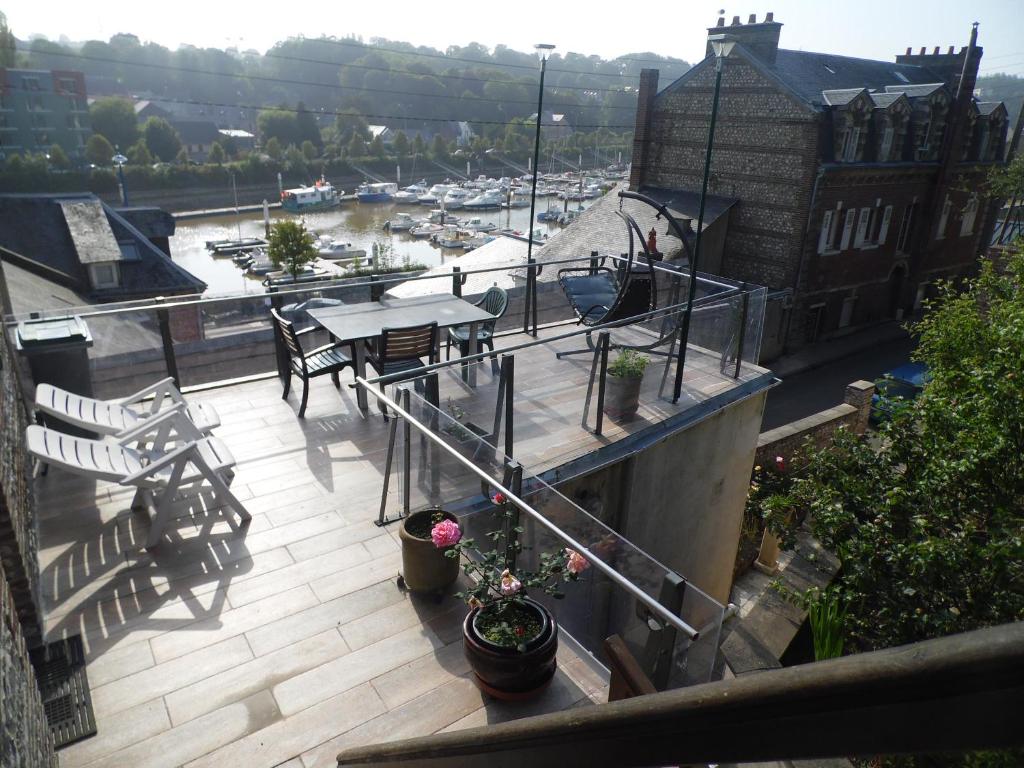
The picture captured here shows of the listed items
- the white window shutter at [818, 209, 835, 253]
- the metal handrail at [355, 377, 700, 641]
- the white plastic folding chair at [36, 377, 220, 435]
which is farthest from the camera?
the white window shutter at [818, 209, 835, 253]

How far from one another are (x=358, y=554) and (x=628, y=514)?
334cm

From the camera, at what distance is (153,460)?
16.9ft

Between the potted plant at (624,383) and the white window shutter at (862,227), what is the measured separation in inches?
838

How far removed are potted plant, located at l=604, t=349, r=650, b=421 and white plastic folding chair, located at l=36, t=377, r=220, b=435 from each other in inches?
140

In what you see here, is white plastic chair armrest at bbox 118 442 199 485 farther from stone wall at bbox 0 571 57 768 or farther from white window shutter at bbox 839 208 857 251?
white window shutter at bbox 839 208 857 251

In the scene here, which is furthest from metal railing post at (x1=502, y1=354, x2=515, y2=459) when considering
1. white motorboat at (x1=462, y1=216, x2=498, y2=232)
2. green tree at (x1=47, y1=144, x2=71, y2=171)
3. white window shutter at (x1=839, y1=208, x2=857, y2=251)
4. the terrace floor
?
green tree at (x1=47, y1=144, x2=71, y2=171)

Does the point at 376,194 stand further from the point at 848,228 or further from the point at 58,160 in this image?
the point at 848,228

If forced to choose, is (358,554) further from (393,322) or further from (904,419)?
(904,419)

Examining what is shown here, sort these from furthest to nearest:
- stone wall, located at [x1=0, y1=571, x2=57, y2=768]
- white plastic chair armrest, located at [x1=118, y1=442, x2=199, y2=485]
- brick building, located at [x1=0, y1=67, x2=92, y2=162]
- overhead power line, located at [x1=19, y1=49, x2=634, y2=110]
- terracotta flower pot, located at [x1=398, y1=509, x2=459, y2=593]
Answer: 1. overhead power line, located at [x1=19, y1=49, x2=634, y2=110]
2. brick building, located at [x1=0, y1=67, x2=92, y2=162]
3. white plastic chair armrest, located at [x1=118, y1=442, x2=199, y2=485]
4. terracotta flower pot, located at [x1=398, y1=509, x2=459, y2=593]
5. stone wall, located at [x1=0, y1=571, x2=57, y2=768]

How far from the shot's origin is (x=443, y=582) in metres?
4.27

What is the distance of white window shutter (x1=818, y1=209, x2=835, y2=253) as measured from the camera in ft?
74.9

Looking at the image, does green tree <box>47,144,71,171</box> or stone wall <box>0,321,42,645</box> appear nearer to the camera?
stone wall <box>0,321,42,645</box>

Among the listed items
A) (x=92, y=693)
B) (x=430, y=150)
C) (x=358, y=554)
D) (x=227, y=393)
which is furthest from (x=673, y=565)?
(x=430, y=150)

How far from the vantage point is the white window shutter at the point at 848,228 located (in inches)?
938
